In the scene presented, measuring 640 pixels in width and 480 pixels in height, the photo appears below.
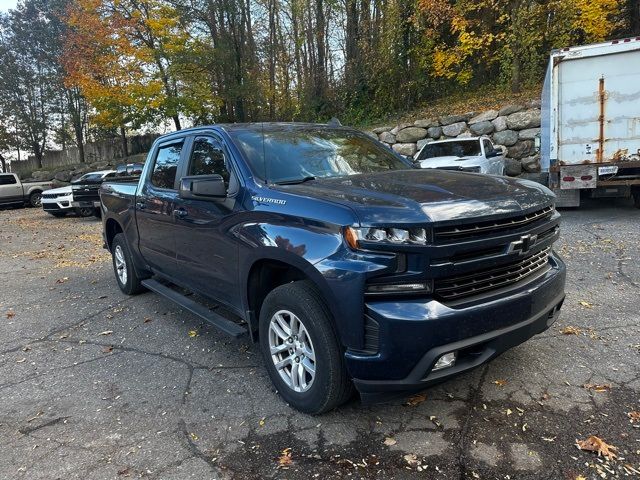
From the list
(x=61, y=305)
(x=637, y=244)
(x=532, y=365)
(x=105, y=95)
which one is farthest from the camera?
(x=105, y=95)

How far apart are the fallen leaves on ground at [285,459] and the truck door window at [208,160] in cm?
193

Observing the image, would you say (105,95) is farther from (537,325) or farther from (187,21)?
(537,325)

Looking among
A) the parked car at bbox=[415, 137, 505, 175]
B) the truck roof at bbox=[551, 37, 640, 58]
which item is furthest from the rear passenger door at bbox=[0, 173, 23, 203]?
the truck roof at bbox=[551, 37, 640, 58]

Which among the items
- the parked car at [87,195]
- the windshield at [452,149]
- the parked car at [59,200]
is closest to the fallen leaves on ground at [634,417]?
the windshield at [452,149]

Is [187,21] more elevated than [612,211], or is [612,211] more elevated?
[187,21]

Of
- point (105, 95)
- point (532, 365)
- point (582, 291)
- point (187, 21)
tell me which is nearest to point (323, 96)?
point (187, 21)

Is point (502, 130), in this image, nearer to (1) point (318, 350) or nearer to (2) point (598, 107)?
(2) point (598, 107)

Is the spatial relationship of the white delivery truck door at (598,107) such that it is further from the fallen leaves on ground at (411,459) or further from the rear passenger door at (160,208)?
the fallen leaves on ground at (411,459)

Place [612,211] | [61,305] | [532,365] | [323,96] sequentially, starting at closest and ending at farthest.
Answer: [532,365] < [61,305] < [612,211] < [323,96]

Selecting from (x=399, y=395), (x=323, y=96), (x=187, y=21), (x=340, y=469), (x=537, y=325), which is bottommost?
(x=340, y=469)

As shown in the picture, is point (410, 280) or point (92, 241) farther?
point (92, 241)

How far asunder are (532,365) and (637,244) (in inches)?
185

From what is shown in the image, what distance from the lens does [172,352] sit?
165 inches

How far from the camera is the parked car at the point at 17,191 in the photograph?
21438 millimetres
